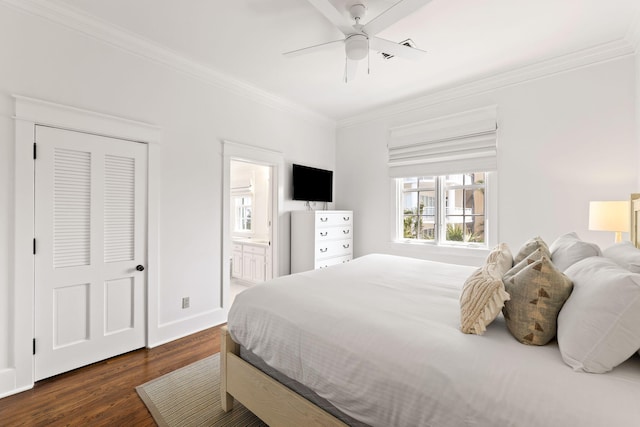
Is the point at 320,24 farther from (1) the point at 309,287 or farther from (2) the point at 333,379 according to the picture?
(2) the point at 333,379

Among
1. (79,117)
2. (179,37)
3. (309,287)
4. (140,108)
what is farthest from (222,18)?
(309,287)

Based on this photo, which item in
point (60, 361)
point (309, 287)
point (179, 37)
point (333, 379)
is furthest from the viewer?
point (179, 37)

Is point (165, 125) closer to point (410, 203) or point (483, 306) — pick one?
point (483, 306)

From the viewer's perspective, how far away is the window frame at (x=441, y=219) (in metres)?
3.38

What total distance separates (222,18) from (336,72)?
130cm

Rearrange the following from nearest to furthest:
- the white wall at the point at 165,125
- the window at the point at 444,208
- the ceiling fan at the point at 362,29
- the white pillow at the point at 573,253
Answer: the white pillow at the point at 573,253 → the ceiling fan at the point at 362,29 → the white wall at the point at 165,125 → the window at the point at 444,208

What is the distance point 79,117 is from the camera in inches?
90.5

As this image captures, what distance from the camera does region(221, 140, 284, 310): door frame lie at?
3316mm

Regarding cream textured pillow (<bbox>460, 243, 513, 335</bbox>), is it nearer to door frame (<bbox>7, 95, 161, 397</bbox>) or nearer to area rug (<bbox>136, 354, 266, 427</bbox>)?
area rug (<bbox>136, 354, 266, 427</bbox>)

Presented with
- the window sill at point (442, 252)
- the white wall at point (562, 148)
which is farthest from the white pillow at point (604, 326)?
the window sill at point (442, 252)

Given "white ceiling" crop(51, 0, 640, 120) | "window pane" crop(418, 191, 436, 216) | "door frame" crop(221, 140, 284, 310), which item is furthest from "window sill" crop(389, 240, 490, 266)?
"white ceiling" crop(51, 0, 640, 120)

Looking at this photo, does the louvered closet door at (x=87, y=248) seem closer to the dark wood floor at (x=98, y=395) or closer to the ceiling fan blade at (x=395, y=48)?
the dark wood floor at (x=98, y=395)

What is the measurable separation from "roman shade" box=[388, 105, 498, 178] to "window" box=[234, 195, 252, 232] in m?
2.95

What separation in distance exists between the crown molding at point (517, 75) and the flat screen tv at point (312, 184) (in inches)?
45.9
